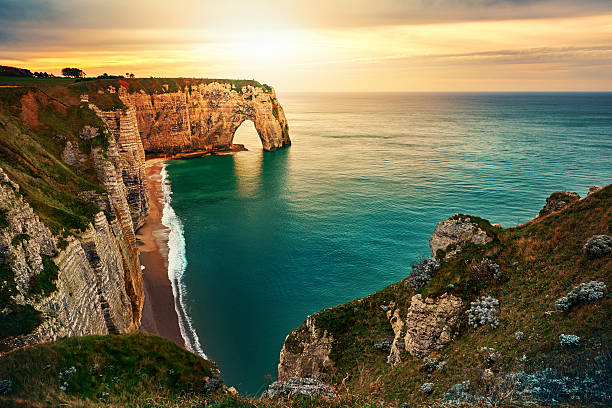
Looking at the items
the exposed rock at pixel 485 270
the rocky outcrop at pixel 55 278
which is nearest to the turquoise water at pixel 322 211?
the rocky outcrop at pixel 55 278

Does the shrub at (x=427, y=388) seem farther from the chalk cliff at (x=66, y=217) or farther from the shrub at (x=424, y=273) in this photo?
the chalk cliff at (x=66, y=217)

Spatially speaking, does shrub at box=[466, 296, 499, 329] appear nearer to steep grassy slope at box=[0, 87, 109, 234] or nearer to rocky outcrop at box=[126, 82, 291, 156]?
steep grassy slope at box=[0, 87, 109, 234]

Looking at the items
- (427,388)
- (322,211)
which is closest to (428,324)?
(427,388)

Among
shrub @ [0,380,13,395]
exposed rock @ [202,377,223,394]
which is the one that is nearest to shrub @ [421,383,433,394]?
exposed rock @ [202,377,223,394]

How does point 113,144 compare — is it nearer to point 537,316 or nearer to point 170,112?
point 537,316

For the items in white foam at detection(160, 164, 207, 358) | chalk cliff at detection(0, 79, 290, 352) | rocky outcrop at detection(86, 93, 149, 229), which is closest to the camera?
chalk cliff at detection(0, 79, 290, 352)

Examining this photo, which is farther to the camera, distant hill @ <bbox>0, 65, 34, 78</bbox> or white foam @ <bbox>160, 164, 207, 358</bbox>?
distant hill @ <bbox>0, 65, 34, 78</bbox>
